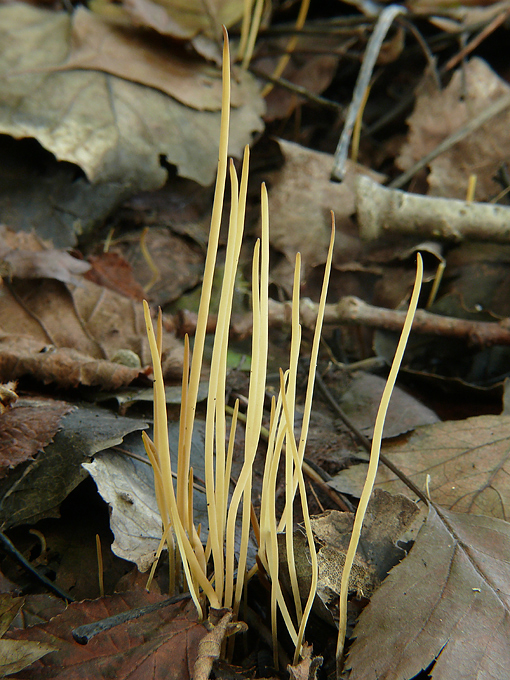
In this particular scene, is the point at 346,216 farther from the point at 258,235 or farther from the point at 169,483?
the point at 169,483

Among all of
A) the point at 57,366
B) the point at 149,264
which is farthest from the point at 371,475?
the point at 149,264

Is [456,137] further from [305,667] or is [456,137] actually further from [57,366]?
[305,667]

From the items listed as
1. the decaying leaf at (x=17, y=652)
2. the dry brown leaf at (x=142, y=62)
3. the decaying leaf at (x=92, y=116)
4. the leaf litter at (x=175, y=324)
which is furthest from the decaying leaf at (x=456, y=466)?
the dry brown leaf at (x=142, y=62)

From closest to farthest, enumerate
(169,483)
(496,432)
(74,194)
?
(169,483) → (496,432) → (74,194)

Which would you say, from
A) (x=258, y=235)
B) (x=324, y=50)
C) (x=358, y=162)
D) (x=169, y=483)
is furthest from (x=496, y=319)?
(x=324, y=50)

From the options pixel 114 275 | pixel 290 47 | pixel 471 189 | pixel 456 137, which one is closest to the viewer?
pixel 114 275

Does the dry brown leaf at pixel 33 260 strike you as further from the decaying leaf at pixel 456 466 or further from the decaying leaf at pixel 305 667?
the decaying leaf at pixel 305 667

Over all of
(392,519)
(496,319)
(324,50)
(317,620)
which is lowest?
(317,620)
